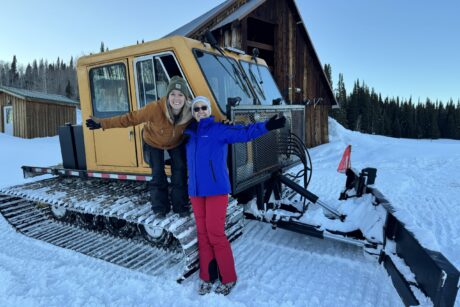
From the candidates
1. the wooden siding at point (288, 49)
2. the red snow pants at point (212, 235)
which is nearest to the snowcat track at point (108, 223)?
the red snow pants at point (212, 235)

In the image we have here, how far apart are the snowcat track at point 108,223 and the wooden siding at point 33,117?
17160mm

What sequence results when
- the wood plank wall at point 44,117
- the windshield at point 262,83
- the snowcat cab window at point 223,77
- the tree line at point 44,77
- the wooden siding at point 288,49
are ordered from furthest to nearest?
the tree line at point 44,77 → the wood plank wall at point 44,117 → the wooden siding at point 288,49 → the windshield at point 262,83 → the snowcat cab window at point 223,77

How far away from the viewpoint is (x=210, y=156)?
10.9ft

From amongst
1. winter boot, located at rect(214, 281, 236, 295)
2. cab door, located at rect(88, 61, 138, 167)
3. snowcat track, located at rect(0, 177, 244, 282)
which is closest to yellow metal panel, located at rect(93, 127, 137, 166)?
cab door, located at rect(88, 61, 138, 167)

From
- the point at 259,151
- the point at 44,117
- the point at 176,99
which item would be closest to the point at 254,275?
the point at 259,151

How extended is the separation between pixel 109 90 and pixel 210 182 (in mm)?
2295

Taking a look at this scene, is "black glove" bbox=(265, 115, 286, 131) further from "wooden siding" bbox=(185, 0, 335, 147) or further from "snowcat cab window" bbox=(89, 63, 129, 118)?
"wooden siding" bbox=(185, 0, 335, 147)

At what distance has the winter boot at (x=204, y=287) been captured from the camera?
11.2ft

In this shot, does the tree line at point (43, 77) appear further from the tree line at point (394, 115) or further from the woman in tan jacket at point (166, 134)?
the woman in tan jacket at point (166, 134)

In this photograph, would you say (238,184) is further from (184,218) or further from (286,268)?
(286,268)

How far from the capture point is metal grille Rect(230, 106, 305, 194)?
389 cm

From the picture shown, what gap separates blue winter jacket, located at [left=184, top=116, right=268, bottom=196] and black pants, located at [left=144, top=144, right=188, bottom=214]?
0.31m

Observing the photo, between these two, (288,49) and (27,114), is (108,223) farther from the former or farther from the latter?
(27,114)

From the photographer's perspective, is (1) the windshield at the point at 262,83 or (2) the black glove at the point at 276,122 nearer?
(2) the black glove at the point at 276,122
